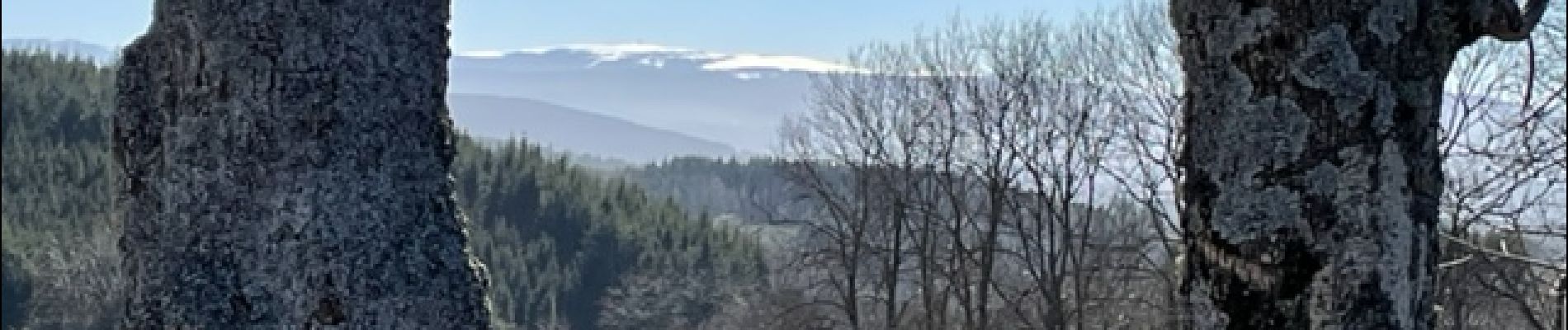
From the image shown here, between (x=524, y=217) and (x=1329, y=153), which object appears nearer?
(x=1329, y=153)

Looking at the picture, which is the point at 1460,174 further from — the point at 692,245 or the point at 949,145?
the point at 692,245

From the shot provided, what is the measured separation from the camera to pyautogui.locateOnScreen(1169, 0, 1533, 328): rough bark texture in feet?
10.4

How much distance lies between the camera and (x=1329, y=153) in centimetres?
319

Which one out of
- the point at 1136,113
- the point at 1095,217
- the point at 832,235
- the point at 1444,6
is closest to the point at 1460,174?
the point at 1136,113

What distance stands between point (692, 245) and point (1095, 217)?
61271 millimetres

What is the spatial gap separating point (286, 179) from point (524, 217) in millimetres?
89975

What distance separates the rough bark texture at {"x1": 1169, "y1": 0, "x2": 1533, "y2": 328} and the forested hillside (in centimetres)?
6220

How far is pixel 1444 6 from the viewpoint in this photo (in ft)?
10.6

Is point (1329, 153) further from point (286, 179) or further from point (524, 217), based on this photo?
point (524, 217)

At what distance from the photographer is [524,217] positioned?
303 ft

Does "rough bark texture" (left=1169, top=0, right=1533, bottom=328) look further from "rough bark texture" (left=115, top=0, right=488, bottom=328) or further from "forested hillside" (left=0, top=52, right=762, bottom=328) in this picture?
"forested hillside" (left=0, top=52, right=762, bottom=328)

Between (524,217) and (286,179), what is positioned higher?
(286,179)

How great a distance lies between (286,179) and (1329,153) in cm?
183

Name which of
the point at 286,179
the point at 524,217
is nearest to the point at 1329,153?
the point at 286,179
